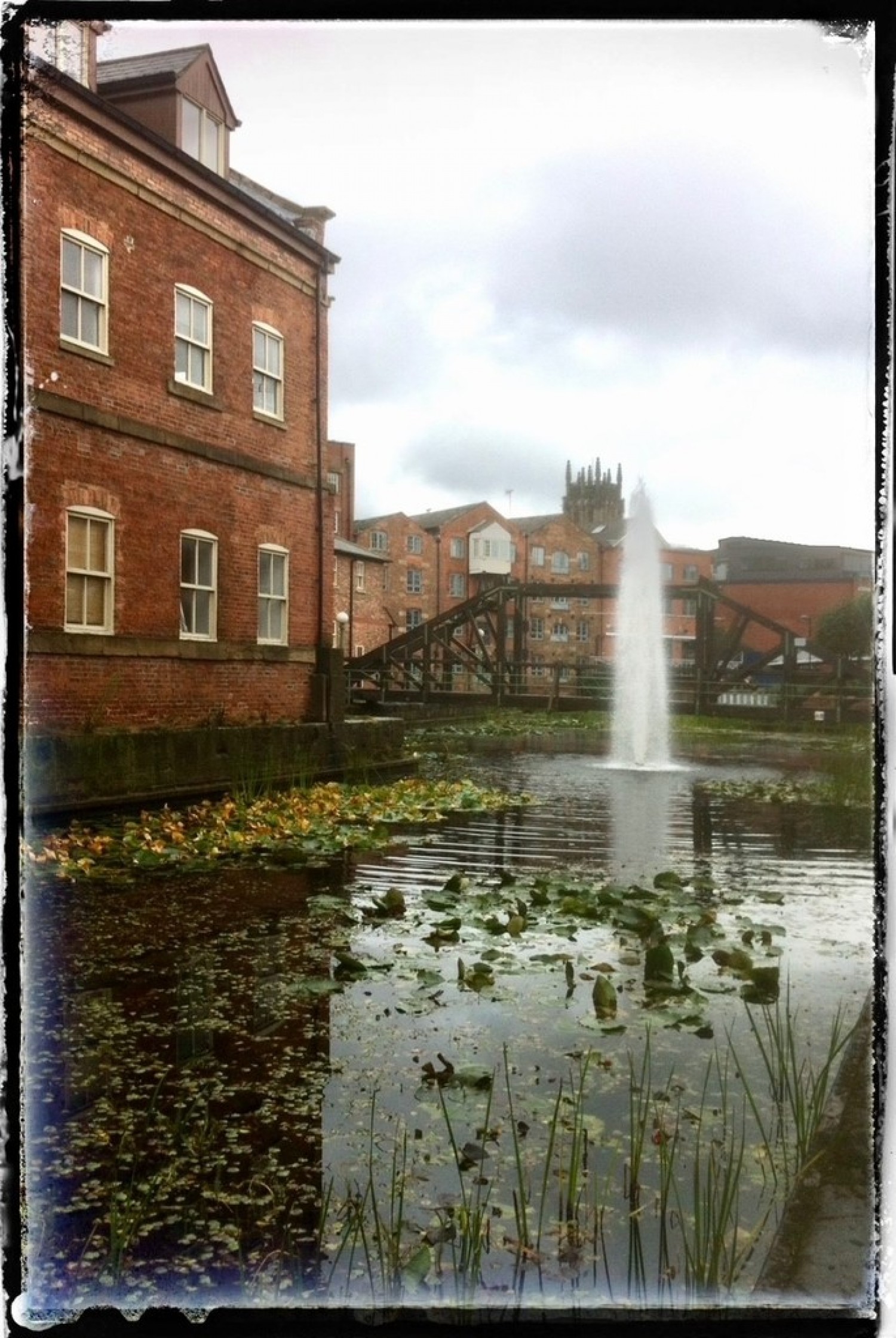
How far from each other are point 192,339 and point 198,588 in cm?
90

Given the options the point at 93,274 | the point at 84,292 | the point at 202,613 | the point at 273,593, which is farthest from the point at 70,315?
the point at 273,593

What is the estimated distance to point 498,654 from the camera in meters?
3.70

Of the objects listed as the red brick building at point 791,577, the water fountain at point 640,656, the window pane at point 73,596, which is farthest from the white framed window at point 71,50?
the red brick building at point 791,577

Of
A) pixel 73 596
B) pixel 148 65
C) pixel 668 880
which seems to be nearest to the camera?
pixel 148 65

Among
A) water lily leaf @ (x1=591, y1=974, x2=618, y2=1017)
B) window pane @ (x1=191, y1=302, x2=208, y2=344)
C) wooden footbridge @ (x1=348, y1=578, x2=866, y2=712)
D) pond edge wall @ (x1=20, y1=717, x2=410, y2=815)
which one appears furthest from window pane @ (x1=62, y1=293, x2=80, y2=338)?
water lily leaf @ (x1=591, y1=974, x2=618, y2=1017)

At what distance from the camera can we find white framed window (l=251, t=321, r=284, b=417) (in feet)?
11.0

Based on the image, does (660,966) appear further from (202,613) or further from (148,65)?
(148,65)

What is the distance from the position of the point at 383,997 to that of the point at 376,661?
1295mm

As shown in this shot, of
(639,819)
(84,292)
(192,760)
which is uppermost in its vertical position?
(84,292)

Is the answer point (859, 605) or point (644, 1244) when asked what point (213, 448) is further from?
point (644, 1244)

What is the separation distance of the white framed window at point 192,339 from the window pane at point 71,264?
395 millimetres

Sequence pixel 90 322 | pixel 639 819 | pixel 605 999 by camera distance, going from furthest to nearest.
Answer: pixel 639 819, pixel 605 999, pixel 90 322

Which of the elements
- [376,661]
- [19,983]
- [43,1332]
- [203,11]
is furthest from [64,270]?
[43,1332]

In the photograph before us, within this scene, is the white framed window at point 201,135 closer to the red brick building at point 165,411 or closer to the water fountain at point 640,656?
the red brick building at point 165,411
